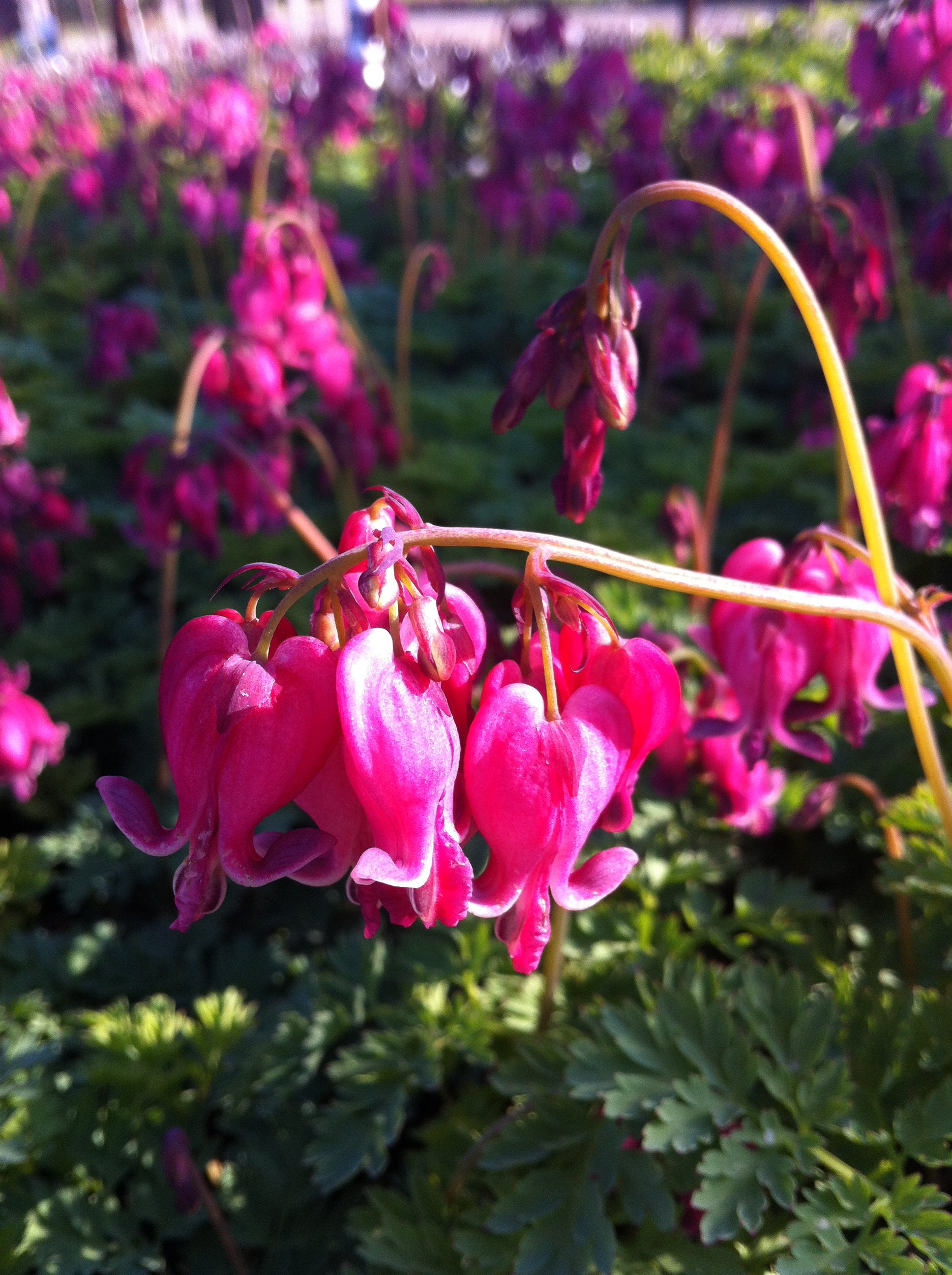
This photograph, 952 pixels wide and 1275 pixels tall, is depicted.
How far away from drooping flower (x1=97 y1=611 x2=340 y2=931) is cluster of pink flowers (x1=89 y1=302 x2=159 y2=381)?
15.3 feet

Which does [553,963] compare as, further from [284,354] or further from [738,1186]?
[284,354]

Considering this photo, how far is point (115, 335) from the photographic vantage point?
512 cm

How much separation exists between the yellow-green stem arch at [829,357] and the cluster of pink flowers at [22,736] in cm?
210

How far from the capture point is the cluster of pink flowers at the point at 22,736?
8.55 feet

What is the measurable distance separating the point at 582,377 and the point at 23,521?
3.03 m

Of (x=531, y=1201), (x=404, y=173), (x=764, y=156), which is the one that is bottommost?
(x=531, y=1201)

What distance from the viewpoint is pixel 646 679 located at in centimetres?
104

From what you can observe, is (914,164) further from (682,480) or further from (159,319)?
(159,319)

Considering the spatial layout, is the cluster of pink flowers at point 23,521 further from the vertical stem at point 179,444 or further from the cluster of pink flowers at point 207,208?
the cluster of pink flowers at point 207,208

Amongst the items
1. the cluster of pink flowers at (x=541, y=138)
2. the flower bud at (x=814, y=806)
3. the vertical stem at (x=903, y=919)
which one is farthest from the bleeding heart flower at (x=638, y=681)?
the cluster of pink flowers at (x=541, y=138)

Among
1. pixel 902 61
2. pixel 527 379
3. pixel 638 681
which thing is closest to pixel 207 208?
pixel 902 61

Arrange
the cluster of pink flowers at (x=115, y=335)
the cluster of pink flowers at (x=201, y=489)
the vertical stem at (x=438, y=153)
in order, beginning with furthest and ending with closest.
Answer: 1. the vertical stem at (x=438, y=153)
2. the cluster of pink flowers at (x=115, y=335)
3. the cluster of pink flowers at (x=201, y=489)

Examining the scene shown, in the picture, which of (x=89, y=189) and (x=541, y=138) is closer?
(x=541, y=138)

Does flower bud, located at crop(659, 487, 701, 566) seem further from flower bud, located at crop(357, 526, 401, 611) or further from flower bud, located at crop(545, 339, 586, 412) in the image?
flower bud, located at crop(357, 526, 401, 611)
